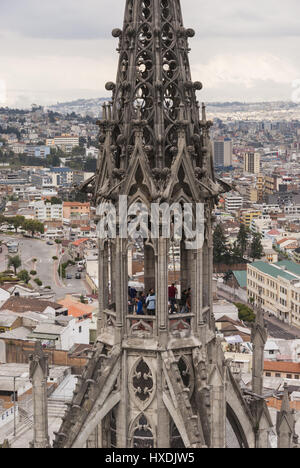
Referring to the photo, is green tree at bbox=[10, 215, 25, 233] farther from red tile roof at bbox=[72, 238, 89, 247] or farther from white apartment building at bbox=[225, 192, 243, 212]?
white apartment building at bbox=[225, 192, 243, 212]

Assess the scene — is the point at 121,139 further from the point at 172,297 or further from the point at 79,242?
the point at 79,242

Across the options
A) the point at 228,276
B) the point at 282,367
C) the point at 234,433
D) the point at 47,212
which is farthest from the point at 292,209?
the point at 234,433

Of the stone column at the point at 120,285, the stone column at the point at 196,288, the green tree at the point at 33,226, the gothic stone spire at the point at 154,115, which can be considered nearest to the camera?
the gothic stone spire at the point at 154,115

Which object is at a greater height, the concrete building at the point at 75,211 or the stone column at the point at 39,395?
the stone column at the point at 39,395

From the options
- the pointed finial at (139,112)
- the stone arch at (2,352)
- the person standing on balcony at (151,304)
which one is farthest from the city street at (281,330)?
the pointed finial at (139,112)

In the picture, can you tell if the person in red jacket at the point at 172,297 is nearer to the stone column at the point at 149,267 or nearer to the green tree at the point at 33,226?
the stone column at the point at 149,267

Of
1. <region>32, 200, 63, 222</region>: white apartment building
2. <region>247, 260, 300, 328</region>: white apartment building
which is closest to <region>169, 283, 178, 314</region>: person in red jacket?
<region>247, 260, 300, 328</region>: white apartment building
